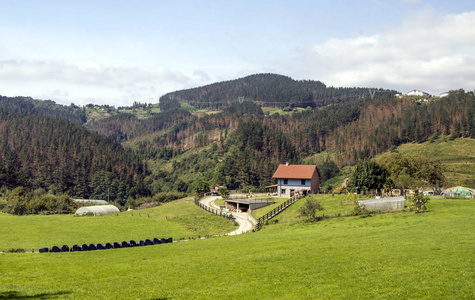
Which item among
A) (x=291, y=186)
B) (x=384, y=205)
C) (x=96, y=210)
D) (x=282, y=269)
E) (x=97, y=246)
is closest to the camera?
(x=282, y=269)

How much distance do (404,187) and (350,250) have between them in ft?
158

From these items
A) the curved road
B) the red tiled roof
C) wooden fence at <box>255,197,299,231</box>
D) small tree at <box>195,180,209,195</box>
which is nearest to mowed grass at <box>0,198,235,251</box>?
the curved road

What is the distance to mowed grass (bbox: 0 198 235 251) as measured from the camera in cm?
5073

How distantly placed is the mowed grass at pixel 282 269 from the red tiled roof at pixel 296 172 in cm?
5679

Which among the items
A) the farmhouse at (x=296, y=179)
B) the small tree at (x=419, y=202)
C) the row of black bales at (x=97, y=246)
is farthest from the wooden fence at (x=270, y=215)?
the small tree at (x=419, y=202)

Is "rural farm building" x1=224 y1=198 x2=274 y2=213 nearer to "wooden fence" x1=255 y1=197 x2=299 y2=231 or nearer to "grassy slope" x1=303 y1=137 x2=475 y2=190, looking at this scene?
"wooden fence" x1=255 y1=197 x2=299 y2=231

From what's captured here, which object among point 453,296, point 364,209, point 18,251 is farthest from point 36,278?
point 364,209

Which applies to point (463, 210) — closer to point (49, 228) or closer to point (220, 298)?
point (220, 298)

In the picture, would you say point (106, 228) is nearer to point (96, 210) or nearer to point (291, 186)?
point (96, 210)

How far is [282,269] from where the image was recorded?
26266 mm

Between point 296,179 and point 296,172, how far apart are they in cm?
208

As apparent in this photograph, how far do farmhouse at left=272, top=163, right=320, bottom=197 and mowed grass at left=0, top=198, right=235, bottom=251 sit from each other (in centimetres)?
2725

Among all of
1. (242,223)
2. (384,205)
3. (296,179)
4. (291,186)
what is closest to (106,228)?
(242,223)

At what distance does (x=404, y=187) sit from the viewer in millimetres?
72688
